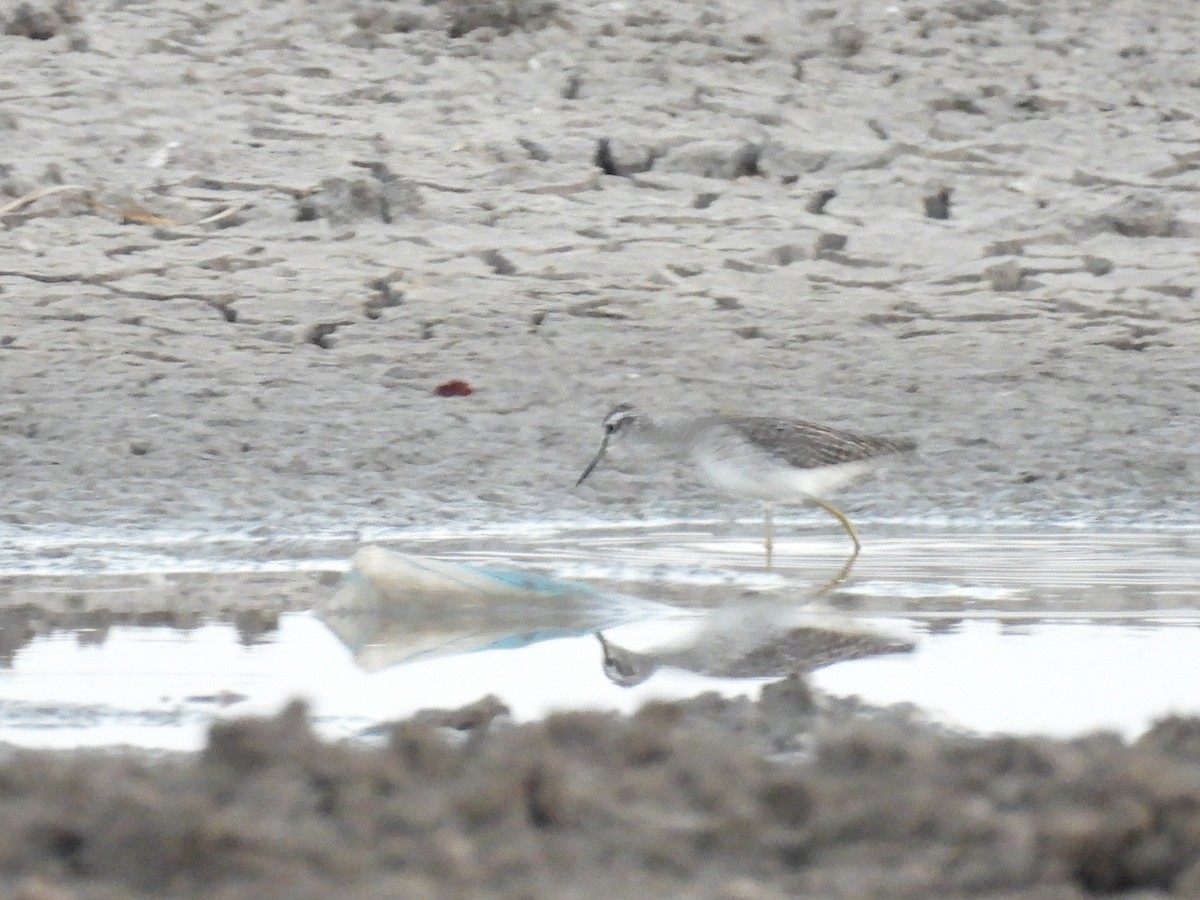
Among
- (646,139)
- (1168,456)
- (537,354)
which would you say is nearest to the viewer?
(1168,456)

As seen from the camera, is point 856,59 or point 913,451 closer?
point 913,451

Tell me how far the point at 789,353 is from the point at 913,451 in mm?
1305

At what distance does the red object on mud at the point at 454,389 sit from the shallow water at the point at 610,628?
4.14 feet

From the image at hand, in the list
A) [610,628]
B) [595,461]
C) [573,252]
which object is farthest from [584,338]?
[610,628]

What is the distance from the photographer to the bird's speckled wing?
21.1 feet

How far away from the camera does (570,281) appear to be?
8.91 m

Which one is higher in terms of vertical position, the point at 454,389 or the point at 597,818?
the point at 597,818

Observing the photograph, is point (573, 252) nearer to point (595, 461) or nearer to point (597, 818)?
point (595, 461)

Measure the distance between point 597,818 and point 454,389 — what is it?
4973 millimetres

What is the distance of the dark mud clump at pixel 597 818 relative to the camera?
2.67 metres

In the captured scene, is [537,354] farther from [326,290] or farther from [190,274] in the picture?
[190,274]

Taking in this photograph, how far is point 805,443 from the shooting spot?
6.49 meters

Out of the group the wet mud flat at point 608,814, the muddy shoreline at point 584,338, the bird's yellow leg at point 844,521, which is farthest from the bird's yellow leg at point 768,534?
the wet mud flat at point 608,814

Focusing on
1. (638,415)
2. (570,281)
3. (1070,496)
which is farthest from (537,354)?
(1070,496)
